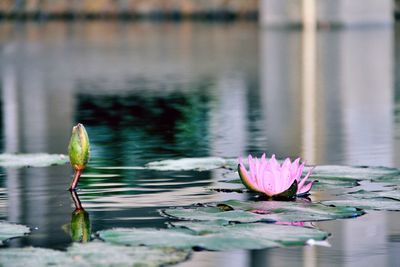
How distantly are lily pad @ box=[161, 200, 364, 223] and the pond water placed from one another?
3.1 inches

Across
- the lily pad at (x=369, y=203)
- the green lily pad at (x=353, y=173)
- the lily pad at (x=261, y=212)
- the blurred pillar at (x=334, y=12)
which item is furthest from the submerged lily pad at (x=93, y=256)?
the blurred pillar at (x=334, y=12)

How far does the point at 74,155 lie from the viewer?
636cm

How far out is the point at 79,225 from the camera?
5.50m

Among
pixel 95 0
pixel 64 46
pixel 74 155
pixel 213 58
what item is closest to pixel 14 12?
pixel 95 0

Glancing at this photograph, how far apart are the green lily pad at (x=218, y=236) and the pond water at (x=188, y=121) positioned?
0.24 feet

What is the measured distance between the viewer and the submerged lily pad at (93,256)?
4535 mm

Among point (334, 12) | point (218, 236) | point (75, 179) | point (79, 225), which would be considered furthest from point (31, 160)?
point (334, 12)

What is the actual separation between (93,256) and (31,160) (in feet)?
9.95

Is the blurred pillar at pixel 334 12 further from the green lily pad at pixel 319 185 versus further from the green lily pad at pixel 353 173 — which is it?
the green lily pad at pixel 319 185

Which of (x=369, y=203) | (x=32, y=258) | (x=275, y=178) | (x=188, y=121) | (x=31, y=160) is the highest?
(x=188, y=121)

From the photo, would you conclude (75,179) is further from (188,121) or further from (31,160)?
(188,121)

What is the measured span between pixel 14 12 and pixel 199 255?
46.8m

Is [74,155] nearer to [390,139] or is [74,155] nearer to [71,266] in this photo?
[71,266]

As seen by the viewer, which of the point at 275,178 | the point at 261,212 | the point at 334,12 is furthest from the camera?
the point at 334,12
